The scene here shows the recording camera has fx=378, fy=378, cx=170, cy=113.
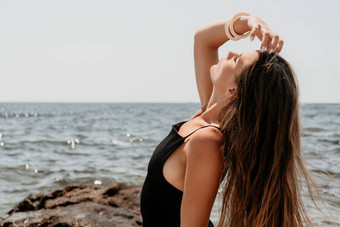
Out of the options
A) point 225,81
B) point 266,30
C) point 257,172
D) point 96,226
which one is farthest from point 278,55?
point 96,226

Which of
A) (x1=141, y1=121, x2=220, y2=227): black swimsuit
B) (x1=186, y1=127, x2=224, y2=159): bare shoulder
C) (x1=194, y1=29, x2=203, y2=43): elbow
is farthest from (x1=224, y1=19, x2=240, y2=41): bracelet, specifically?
(x1=186, y1=127, x2=224, y2=159): bare shoulder

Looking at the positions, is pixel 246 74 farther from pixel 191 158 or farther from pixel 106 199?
pixel 106 199

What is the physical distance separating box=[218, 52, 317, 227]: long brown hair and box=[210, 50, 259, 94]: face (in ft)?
0.23

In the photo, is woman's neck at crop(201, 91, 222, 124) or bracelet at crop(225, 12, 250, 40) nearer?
woman's neck at crop(201, 91, 222, 124)

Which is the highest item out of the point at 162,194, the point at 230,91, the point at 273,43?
the point at 273,43

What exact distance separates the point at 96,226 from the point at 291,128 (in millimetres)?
2712

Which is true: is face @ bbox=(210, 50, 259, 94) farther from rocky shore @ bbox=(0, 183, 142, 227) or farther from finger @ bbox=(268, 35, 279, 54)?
rocky shore @ bbox=(0, 183, 142, 227)

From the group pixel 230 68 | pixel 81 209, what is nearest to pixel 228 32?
pixel 230 68

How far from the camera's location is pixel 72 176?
910 cm

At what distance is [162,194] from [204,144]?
46cm

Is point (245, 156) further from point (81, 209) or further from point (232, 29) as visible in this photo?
point (81, 209)

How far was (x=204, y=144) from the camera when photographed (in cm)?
193

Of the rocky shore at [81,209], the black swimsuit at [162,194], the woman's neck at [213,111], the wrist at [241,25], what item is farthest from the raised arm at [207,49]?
the rocky shore at [81,209]

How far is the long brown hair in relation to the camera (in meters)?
2.01
